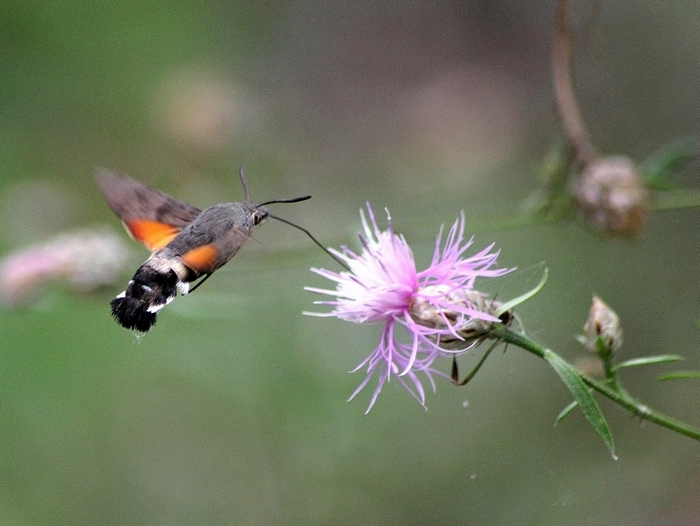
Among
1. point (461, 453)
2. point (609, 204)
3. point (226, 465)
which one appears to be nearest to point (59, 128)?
point (226, 465)

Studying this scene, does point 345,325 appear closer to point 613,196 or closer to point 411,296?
point 613,196

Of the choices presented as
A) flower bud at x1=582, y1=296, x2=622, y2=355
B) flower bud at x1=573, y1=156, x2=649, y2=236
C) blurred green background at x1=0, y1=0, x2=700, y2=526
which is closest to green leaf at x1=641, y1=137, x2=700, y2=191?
flower bud at x1=573, y1=156, x2=649, y2=236

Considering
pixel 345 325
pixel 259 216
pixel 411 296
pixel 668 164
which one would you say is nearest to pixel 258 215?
pixel 259 216

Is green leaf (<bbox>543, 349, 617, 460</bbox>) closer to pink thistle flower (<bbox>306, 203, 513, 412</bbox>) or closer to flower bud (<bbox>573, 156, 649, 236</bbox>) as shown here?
pink thistle flower (<bbox>306, 203, 513, 412</bbox>)

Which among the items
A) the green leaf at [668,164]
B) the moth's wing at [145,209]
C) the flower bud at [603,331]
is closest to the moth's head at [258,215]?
the moth's wing at [145,209]

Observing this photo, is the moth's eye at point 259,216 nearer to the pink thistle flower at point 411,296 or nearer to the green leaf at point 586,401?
the pink thistle flower at point 411,296

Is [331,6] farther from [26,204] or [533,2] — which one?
[26,204]
